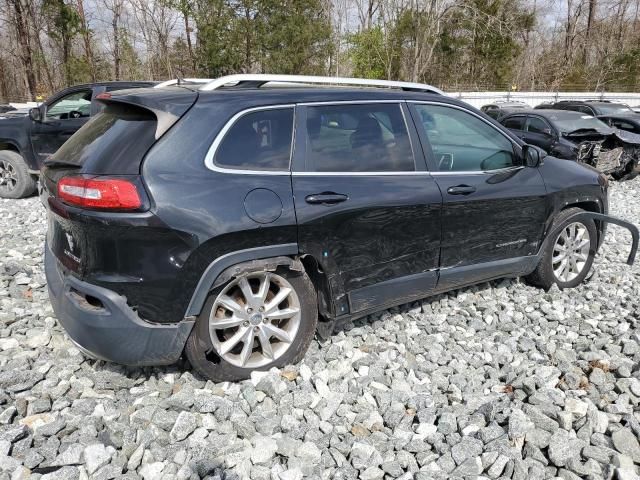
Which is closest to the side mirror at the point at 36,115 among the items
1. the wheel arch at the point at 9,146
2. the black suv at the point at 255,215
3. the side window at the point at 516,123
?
the wheel arch at the point at 9,146

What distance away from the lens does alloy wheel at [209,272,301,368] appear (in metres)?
2.98

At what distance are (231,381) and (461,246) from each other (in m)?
1.88

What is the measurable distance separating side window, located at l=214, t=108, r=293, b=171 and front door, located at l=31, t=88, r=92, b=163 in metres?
6.11

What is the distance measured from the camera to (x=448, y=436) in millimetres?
2689

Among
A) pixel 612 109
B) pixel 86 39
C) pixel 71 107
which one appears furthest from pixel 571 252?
pixel 86 39

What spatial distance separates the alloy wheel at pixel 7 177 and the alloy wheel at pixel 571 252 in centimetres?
800

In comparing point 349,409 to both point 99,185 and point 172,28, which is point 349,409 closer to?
point 99,185

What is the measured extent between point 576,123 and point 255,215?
412 inches

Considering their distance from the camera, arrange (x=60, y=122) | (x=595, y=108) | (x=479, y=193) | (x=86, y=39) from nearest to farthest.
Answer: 1. (x=479, y=193)
2. (x=60, y=122)
3. (x=595, y=108)
4. (x=86, y=39)

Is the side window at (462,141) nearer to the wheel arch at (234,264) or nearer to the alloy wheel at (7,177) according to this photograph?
the wheel arch at (234,264)

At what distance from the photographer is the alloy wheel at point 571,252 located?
453cm

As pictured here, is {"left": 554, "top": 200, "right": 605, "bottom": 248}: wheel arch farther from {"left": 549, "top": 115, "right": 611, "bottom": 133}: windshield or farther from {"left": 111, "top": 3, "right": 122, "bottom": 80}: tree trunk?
{"left": 111, "top": 3, "right": 122, "bottom": 80}: tree trunk

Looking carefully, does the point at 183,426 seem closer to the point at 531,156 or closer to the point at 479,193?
the point at 479,193

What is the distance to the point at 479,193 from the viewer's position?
3.75 m
